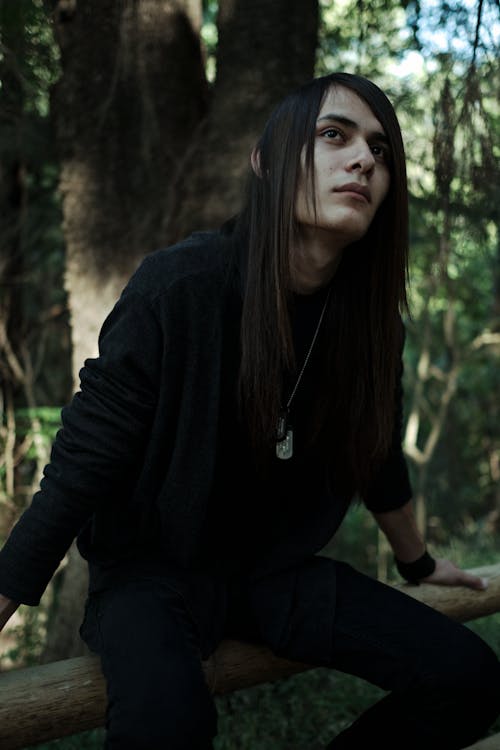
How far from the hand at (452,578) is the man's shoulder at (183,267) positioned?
3.72ft

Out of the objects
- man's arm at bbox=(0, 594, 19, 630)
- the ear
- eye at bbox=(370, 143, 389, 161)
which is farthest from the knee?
eye at bbox=(370, 143, 389, 161)

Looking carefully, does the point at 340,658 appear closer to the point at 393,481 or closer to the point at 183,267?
the point at 393,481

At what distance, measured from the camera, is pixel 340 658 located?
1990 mm

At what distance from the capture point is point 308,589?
202 centimetres

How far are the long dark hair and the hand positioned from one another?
41 cm

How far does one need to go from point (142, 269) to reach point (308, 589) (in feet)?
2.87

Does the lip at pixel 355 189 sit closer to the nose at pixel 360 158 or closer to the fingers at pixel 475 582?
the nose at pixel 360 158

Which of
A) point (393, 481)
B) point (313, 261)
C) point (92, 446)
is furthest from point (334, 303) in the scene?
point (92, 446)

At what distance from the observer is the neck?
6.51 feet

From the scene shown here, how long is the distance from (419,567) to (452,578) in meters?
0.11

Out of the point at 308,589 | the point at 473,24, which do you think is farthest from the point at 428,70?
the point at 308,589

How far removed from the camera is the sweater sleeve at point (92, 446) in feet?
5.68

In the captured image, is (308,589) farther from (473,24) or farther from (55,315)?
(55,315)

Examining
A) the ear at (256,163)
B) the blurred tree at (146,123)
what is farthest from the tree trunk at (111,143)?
the ear at (256,163)
